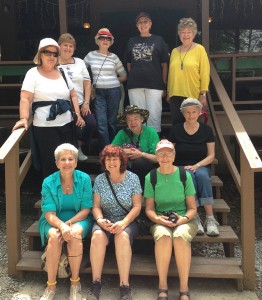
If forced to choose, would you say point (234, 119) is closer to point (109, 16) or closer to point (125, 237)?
point (125, 237)

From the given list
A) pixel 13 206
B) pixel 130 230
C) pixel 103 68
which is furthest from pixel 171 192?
pixel 103 68

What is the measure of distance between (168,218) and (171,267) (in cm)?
43

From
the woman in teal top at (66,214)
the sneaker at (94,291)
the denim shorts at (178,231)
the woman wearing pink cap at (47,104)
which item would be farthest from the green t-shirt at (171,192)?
the woman wearing pink cap at (47,104)

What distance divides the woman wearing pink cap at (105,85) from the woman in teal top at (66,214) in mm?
1135

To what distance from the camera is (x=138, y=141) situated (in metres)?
4.09

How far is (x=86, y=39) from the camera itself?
8273mm

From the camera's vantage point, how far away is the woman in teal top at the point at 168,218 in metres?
3.15

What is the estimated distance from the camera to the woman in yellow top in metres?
4.22

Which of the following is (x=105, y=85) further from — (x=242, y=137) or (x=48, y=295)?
(x=48, y=295)

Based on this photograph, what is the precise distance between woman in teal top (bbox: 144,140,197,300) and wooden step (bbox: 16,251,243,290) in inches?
8.1

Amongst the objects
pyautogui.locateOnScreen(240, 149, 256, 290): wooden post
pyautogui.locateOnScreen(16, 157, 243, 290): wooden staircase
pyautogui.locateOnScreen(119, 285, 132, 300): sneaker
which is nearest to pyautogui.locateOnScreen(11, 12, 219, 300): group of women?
pyautogui.locateOnScreen(119, 285, 132, 300): sneaker

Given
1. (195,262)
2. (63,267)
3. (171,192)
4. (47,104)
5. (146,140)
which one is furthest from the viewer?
(146,140)

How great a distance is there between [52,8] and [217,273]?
6775mm

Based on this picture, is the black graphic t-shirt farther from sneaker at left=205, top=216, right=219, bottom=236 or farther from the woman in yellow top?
sneaker at left=205, top=216, right=219, bottom=236
